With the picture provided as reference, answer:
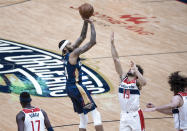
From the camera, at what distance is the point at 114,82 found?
12.3 meters

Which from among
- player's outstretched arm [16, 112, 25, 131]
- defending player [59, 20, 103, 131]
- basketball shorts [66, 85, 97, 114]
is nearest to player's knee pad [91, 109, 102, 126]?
defending player [59, 20, 103, 131]

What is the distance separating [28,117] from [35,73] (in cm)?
588

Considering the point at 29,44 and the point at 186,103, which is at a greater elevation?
the point at 29,44

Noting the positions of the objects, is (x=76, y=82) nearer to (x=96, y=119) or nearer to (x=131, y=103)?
(x=96, y=119)

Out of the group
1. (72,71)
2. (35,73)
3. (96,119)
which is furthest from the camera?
(35,73)

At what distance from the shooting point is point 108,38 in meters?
15.3

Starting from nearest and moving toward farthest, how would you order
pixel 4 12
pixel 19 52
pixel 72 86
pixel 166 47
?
pixel 72 86 < pixel 19 52 < pixel 166 47 < pixel 4 12

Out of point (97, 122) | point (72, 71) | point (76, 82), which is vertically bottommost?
point (97, 122)

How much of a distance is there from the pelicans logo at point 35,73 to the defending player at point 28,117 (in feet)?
14.9

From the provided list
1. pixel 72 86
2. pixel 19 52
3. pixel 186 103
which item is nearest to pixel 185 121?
pixel 186 103

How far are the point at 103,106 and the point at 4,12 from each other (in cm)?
764

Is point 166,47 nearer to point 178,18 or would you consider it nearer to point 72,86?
point 178,18

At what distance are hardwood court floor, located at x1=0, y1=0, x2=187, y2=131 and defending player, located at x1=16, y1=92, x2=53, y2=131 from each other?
114 inches

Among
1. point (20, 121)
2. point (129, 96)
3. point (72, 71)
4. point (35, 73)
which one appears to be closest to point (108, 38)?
point (35, 73)
